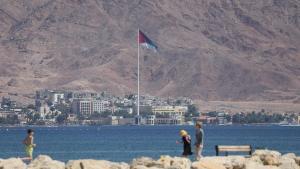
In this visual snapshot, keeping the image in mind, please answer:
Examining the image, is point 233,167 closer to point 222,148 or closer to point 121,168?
point 121,168

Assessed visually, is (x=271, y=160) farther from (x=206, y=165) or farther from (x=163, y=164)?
(x=163, y=164)

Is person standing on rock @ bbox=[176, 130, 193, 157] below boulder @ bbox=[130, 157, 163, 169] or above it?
above

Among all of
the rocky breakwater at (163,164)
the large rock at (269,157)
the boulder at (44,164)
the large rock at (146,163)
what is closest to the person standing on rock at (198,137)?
the rocky breakwater at (163,164)

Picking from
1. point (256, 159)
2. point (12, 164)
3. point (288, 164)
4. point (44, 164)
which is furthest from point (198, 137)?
point (12, 164)

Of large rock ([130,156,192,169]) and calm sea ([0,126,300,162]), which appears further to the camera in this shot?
calm sea ([0,126,300,162])

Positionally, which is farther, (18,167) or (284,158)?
(284,158)

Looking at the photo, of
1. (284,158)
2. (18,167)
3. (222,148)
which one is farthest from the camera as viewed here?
(222,148)

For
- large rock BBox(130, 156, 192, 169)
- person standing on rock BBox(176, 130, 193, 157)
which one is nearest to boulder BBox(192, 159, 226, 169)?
large rock BBox(130, 156, 192, 169)

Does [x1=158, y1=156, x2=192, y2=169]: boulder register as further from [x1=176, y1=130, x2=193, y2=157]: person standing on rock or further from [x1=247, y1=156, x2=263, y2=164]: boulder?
[x1=176, y1=130, x2=193, y2=157]: person standing on rock

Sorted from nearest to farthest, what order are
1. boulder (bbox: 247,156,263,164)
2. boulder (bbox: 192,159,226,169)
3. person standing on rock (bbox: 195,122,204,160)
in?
boulder (bbox: 192,159,226,169), boulder (bbox: 247,156,263,164), person standing on rock (bbox: 195,122,204,160)

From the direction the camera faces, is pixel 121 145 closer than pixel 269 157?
No

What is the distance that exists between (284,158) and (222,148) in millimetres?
4437

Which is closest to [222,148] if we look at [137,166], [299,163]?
[299,163]

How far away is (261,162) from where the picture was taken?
39.4m
